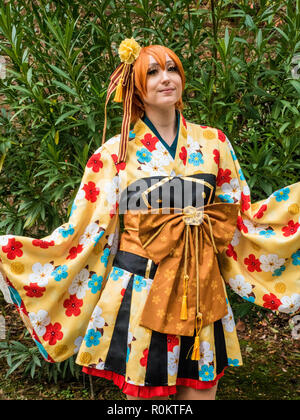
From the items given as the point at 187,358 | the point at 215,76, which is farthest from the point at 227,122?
the point at 187,358

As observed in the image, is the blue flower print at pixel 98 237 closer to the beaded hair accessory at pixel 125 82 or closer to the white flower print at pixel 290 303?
the beaded hair accessory at pixel 125 82

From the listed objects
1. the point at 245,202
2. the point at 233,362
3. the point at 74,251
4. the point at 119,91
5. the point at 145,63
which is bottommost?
the point at 233,362

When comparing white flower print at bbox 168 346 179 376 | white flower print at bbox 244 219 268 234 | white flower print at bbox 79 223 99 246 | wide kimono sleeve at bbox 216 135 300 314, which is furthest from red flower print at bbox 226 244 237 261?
white flower print at bbox 79 223 99 246

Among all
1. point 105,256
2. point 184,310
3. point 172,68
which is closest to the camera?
point 184,310

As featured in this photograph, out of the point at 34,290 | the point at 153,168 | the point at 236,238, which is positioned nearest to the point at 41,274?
the point at 34,290

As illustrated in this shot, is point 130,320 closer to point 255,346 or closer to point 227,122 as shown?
point 227,122

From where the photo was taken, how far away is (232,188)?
83.1 inches

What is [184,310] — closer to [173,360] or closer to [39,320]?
[173,360]

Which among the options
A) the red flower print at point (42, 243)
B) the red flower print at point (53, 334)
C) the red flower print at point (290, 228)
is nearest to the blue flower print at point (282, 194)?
the red flower print at point (290, 228)

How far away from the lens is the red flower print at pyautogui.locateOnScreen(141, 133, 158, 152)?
198 centimetres

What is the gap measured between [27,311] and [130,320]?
1.39ft

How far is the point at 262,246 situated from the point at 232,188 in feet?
0.91

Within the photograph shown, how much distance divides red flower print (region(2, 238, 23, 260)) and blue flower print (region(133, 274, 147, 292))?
47 centimetres

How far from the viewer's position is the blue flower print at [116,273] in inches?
78.6
